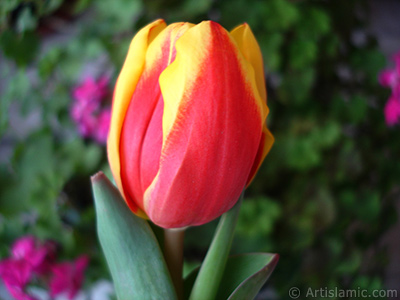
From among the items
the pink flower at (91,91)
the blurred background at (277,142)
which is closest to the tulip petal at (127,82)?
the blurred background at (277,142)

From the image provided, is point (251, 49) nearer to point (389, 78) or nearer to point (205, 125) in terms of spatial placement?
point (205, 125)

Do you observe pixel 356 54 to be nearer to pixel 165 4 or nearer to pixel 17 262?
pixel 165 4

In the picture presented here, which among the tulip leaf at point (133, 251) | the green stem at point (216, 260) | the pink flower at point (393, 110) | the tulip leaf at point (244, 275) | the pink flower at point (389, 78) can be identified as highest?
the tulip leaf at point (133, 251)

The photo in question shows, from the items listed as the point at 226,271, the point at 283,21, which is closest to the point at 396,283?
the point at 283,21

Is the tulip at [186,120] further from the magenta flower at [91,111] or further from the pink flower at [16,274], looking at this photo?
the magenta flower at [91,111]

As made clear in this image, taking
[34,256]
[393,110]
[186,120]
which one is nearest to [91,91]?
[34,256]
